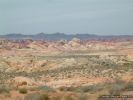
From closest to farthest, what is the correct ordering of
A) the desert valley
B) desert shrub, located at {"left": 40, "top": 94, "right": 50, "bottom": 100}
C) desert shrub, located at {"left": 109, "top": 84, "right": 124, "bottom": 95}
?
1. desert shrub, located at {"left": 40, "top": 94, "right": 50, "bottom": 100}
2. desert shrub, located at {"left": 109, "top": 84, "right": 124, "bottom": 95}
3. the desert valley

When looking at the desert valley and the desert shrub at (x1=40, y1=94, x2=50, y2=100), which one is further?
the desert valley

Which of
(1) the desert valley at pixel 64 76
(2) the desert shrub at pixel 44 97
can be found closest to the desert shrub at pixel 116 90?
(1) the desert valley at pixel 64 76

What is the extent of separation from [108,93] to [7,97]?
15.4ft

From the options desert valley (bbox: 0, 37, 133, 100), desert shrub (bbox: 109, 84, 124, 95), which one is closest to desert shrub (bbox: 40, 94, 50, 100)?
desert valley (bbox: 0, 37, 133, 100)

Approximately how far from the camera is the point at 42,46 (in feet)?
445

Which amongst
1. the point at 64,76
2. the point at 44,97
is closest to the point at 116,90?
the point at 44,97

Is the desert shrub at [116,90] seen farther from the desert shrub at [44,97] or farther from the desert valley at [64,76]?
the desert shrub at [44,97]

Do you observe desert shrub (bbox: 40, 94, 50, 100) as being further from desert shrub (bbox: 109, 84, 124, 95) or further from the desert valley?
desert shrub (bbox: 109, 84, 124, 95)

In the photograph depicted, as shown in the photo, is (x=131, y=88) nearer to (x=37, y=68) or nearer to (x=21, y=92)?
(x=21, y=92)

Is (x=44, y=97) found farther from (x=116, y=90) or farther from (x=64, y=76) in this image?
(x=64, y=76)

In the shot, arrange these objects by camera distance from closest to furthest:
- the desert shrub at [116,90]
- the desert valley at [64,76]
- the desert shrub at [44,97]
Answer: the desert shrub at [44,97], the desert shrub at [116,90], the desert valley at [64,76]

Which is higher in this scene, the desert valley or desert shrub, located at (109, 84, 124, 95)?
desert shrub, located at (109, 84, 124, 95)

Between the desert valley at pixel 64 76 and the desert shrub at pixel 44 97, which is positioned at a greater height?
the desert shrub at pixel 44 97

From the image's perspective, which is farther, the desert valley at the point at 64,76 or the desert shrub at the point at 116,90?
the desert valley at the point at 64,76
